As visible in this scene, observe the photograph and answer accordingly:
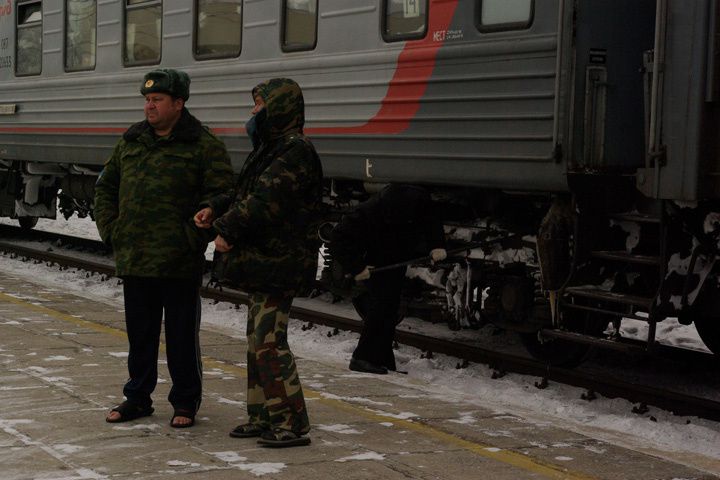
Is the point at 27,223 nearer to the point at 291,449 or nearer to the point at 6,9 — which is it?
the point at 6,9

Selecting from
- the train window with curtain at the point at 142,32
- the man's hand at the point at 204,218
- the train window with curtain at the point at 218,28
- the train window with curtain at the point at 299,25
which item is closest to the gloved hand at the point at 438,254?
the train window with curtain at the point at 299,25

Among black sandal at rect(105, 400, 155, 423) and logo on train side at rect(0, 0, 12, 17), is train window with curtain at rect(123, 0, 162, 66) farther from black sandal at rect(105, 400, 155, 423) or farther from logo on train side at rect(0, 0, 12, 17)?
black sandal at rect(105, 400, 155, 423)

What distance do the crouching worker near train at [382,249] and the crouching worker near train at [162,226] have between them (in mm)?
1986

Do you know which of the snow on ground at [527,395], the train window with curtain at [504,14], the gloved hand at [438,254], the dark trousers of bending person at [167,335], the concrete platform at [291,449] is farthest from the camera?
the gloved hand at [438,254]

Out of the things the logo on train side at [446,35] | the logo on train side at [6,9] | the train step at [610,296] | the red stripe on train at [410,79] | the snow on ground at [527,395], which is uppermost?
the logo on train side at [6,9]

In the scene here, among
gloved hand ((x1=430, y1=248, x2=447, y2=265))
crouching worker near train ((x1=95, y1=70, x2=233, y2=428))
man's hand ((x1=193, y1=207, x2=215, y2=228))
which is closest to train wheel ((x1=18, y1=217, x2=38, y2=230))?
gloved hand ((x1=430, y1=248, x2=447, y2=265))

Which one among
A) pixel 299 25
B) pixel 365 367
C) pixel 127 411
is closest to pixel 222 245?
pixel 127 411

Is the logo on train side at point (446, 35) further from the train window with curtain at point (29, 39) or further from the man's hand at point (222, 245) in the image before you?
the train window with curtain at point (29, 39)

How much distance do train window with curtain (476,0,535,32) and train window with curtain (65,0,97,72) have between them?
20.3ft

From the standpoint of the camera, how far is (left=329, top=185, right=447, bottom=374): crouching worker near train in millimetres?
7988

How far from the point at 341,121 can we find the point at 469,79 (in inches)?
59.3

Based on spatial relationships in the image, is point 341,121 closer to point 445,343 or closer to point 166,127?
point 445,343

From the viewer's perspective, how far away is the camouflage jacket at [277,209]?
5.62m

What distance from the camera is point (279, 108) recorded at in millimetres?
5723
